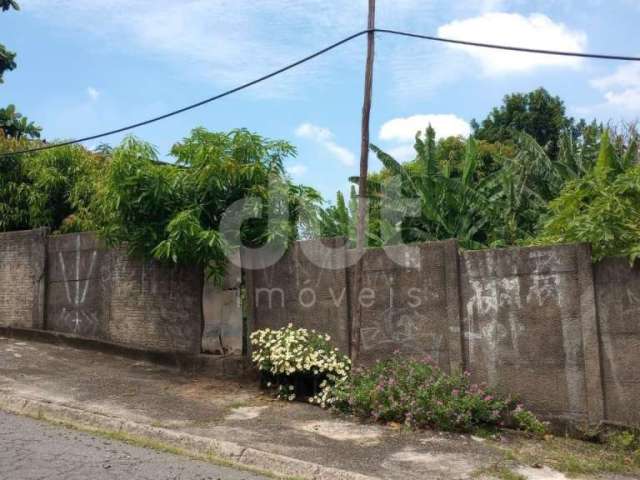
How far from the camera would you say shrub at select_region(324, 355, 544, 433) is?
7.17 metres

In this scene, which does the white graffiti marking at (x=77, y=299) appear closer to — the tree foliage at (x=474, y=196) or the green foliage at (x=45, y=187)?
the green foliage at (x=45, y=187)

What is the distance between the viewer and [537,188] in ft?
49.7

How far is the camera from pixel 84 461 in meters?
5.72

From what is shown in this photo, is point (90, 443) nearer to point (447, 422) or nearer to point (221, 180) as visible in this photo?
point (447, 422)

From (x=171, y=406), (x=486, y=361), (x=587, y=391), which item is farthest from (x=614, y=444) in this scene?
(x=171, y=406)

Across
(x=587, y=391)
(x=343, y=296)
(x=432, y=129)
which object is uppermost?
(x=432, y=129)

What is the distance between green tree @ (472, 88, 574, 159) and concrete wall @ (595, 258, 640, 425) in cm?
2495

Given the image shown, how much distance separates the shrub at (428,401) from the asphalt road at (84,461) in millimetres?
2180

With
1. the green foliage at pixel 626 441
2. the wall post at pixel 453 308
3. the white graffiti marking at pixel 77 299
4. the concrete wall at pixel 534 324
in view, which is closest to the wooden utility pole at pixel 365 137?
the wall post at pixel 453 308

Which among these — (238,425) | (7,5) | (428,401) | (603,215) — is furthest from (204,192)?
(7,5)

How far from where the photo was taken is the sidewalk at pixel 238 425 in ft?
20.0

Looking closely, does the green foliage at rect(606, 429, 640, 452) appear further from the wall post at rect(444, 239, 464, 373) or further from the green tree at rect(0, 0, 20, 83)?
the green tree at rect(0, 0, 20, 83)

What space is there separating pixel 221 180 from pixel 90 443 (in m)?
4.24

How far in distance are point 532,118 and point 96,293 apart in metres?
24.5
